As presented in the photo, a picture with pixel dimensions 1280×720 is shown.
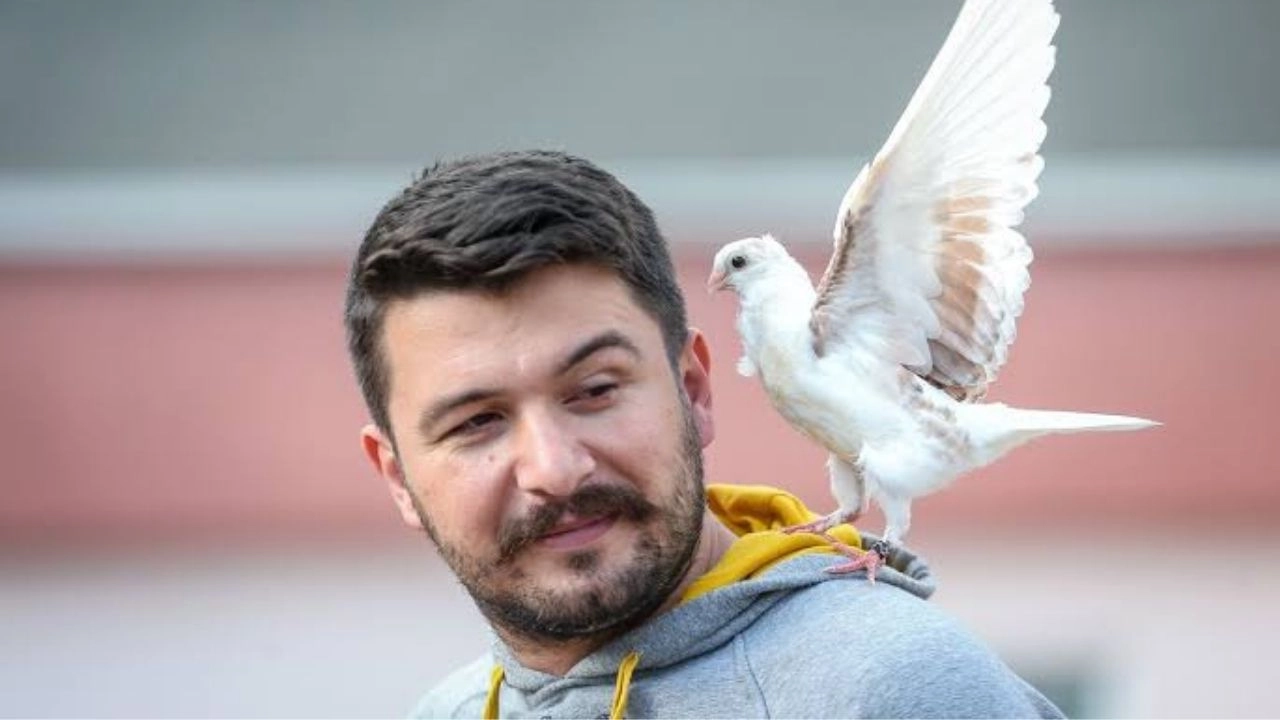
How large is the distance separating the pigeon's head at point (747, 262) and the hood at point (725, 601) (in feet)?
0.76

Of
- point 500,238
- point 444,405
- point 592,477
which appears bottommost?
point 592,477

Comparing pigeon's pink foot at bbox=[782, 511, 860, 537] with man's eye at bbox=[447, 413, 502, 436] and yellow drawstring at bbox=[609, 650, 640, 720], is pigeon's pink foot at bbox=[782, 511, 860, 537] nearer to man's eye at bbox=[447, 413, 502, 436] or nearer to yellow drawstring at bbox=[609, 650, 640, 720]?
yellow drawstring at bbox=[609, 650, 640, 720]

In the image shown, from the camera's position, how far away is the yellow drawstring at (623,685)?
1562mm

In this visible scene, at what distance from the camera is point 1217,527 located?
→ 5688 mm

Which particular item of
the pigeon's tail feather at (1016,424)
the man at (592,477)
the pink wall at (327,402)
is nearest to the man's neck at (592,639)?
the man at (592,477)

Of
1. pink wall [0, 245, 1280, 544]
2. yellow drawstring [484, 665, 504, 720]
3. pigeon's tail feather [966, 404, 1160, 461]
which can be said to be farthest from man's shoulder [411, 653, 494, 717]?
pink wall [0, 245, 1280, 544]

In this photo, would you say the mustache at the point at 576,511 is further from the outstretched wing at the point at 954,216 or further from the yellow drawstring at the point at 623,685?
the outstretched wing at the point at 954,216

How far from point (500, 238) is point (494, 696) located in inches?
19.0

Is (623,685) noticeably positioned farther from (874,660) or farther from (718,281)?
(718,281)

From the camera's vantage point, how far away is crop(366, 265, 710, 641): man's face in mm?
1496

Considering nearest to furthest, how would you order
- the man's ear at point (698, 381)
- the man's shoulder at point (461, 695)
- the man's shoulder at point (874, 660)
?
1. the man's shoulder at point (874, 660)
2. the man's ear at point (698, 381)
3. the man's shoulder at point (461, 695)

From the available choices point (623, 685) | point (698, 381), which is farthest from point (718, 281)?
point (623, 685)

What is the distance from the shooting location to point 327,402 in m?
5.80

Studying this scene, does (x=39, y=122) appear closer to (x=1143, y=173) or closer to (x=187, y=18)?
(x=187, y=18)
